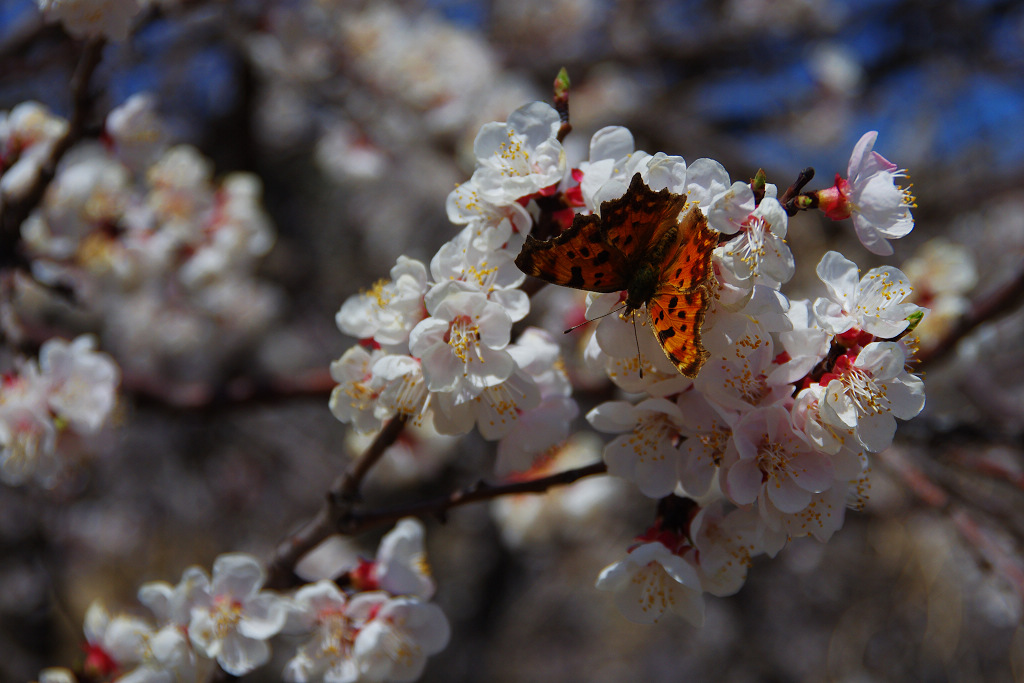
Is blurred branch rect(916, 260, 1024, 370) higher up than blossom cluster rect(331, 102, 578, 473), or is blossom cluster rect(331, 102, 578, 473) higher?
blossom cluster rect(331, 102, 578, 473)

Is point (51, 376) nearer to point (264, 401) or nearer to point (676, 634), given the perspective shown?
point (264, 401)

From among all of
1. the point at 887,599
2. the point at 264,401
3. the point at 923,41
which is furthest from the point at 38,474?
the point at 923,41

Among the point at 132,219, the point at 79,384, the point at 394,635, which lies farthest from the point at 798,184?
the point at 132,219

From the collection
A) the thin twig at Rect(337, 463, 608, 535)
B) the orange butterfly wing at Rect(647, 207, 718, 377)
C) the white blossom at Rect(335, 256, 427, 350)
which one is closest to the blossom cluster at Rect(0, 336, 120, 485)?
the thin twig at Rect(337, 463, 608, 535)

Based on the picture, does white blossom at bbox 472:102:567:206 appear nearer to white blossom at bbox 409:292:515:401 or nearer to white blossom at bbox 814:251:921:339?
white blossom at bbox 409:292:515:401

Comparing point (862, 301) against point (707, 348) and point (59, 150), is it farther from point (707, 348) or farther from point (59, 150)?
point (59, 150)
